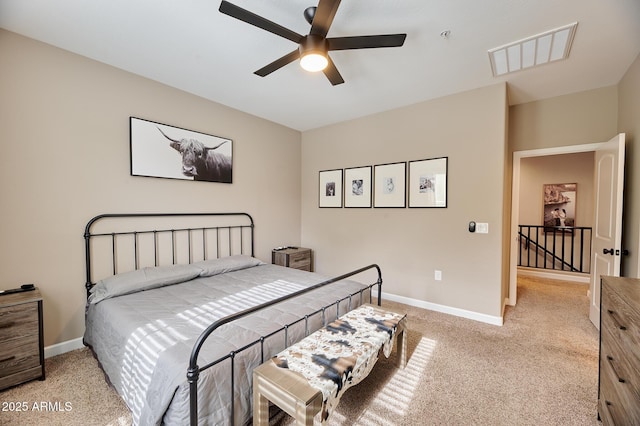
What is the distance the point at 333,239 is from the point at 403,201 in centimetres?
137

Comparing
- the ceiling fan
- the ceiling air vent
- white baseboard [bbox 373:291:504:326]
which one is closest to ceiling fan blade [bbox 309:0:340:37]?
the ceiling fan

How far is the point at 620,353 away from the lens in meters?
1.33

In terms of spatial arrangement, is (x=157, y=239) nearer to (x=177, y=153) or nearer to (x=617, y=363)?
(x=177, y=153)

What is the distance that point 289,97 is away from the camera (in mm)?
3393

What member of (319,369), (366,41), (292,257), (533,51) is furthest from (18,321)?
(533,51)

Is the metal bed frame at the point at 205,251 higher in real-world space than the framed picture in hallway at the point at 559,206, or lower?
lower

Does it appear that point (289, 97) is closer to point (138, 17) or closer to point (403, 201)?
point (138, 17)

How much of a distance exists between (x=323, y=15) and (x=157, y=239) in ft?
9.13

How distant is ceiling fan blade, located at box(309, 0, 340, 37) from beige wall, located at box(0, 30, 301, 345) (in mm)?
2184

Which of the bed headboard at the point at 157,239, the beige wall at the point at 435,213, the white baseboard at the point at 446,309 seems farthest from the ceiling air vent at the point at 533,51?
the bed headboard at the point at 157,239

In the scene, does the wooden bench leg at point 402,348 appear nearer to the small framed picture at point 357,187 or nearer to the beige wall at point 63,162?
the small framed picture at point 357,187

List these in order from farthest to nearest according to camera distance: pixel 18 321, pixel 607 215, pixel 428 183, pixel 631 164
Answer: pixel 428 183 → pixel 607 215 → pixel 631 164 → pixel 18 321

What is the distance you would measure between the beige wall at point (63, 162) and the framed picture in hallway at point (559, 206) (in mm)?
6875

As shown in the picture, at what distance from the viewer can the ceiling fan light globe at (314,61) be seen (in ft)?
6.14
